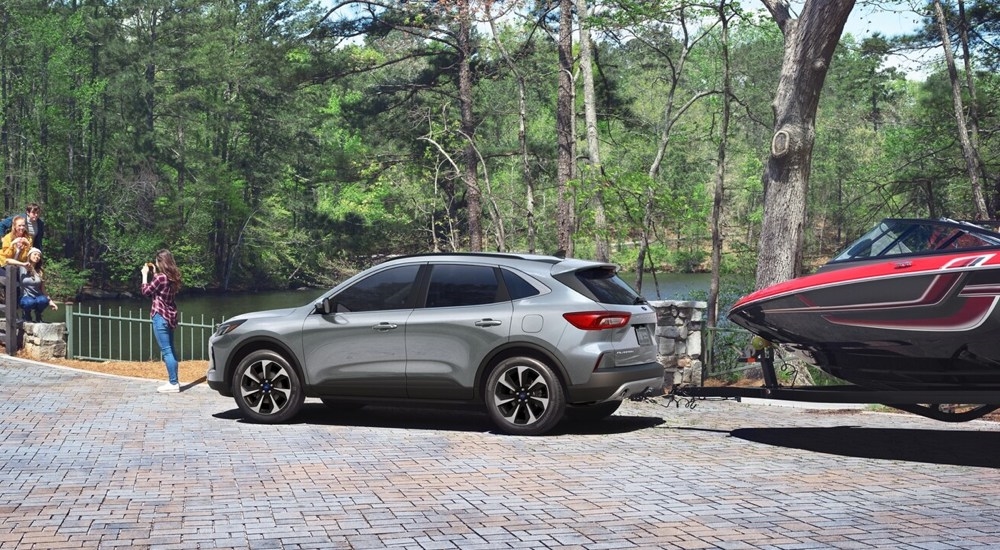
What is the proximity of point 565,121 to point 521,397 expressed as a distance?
1768 cm

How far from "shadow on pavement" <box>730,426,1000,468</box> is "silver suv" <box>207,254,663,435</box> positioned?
137 centimetres

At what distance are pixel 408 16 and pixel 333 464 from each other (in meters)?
29.2

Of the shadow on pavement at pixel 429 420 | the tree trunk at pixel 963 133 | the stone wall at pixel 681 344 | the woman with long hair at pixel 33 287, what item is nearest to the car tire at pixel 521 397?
the shadow on pavement at pixel 429 420

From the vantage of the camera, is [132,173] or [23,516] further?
[132,173]

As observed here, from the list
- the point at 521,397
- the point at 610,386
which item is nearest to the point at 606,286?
the point at 610,386

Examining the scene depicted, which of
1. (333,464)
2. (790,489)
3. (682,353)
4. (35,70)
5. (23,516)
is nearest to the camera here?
(23,516)

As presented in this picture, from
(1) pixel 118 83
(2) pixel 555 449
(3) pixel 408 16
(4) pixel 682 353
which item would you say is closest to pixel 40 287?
(4) pixel 682 353

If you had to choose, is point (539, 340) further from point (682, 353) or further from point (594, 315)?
point (682, 353)

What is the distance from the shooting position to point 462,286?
35.0 ft

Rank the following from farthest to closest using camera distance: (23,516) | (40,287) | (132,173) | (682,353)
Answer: (132,173), (40,287), (682,353), (23,516)

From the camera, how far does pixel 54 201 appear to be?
195 ft

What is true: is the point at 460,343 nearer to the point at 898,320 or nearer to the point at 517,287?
the point at 517,287

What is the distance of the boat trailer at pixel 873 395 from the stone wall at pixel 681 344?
339 centimetres

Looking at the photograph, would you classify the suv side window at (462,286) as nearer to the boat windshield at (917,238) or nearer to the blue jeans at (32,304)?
the boat windshield at (917,238)
